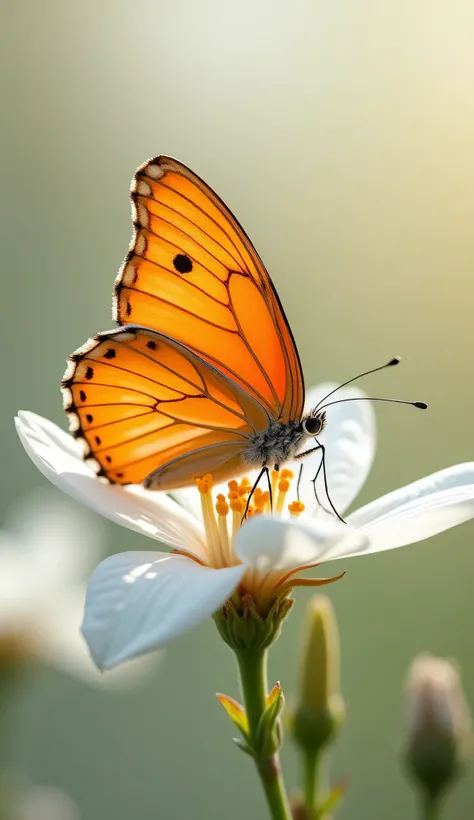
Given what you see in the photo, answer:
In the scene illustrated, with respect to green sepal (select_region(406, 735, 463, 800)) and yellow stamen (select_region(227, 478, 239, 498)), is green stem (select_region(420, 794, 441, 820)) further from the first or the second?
yellow stamen (select_region(227, 478, 239, 498))

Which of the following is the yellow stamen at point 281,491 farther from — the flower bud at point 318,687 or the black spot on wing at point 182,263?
the black spot on wing at point 182,263

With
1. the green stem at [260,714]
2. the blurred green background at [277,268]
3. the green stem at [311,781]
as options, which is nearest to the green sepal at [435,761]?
the green stem at [311,781]

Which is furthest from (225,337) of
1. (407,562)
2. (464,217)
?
(464,217)

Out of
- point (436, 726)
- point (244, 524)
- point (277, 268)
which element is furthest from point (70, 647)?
point (277, 268)

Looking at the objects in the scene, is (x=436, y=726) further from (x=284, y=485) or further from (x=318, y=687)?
(x=284, y=485)

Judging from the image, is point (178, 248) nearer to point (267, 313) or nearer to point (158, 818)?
point (267, 313)

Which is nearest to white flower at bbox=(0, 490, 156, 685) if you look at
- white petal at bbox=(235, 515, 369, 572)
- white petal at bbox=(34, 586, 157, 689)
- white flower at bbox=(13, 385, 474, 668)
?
white petal at bbox=(34, 586, 157, 689)
